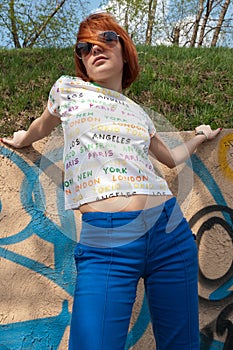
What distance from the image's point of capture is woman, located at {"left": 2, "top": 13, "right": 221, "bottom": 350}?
160 centimetres

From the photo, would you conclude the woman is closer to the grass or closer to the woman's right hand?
the woman's right hand

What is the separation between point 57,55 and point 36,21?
11.6 feet

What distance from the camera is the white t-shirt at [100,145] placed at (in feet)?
5.46

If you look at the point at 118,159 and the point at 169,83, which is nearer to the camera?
the point at 118,159

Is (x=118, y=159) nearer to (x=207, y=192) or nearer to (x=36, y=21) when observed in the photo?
(x=207, y=192)

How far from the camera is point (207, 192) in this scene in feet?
8.46

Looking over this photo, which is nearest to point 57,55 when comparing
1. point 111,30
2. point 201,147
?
point 201,147

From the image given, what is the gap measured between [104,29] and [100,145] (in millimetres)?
537

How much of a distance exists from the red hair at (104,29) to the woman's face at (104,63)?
43 millimetres

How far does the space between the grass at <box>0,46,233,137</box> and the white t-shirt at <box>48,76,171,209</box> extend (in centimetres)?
121

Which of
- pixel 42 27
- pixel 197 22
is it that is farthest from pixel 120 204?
pixel 197 22

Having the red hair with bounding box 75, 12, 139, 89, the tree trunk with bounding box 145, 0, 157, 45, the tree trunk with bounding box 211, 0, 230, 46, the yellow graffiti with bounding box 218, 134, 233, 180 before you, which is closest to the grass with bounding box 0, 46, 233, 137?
the yellow graffiti with bounding box 218, 134, 233, 180

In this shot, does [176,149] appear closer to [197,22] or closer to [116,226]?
[116,226]

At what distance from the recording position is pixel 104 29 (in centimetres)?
188
